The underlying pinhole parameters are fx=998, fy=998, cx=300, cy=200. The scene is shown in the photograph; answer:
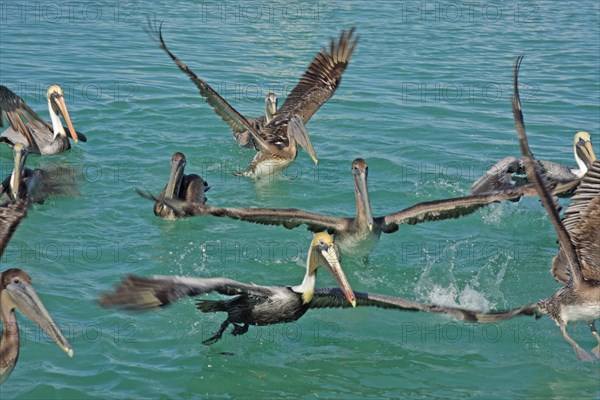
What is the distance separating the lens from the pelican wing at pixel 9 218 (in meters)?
8.15

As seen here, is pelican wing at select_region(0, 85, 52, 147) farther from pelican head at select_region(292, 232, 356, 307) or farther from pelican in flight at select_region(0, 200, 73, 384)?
pelican head at select_region(292, 232, 356, 307)

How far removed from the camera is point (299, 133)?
12719 mm

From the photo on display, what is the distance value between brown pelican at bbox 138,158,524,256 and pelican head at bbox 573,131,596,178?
2818mm

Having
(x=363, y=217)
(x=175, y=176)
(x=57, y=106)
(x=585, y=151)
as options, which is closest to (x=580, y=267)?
(x=363, y=217)

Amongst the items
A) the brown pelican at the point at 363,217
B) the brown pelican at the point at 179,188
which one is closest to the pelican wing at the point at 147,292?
the brown pelican at the point at 363,217

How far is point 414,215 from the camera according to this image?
33.3 ft

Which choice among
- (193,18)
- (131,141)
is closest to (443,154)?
(131,141)

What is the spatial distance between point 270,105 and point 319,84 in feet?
4.05

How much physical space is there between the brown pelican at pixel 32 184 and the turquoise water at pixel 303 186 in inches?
14.5

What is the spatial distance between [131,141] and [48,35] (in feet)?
20.7

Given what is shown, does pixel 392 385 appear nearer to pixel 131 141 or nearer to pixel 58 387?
pixel 58 387

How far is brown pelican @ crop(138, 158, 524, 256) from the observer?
379 inches

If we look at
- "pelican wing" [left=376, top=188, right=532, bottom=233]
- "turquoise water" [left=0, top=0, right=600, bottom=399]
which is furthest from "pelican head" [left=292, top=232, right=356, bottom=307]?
"pelican wing" [left=376, top=188, right=532, bottom=233]

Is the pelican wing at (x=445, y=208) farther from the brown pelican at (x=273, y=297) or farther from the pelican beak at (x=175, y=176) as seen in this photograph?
→ the pelican beak at (x=175, y=176)
